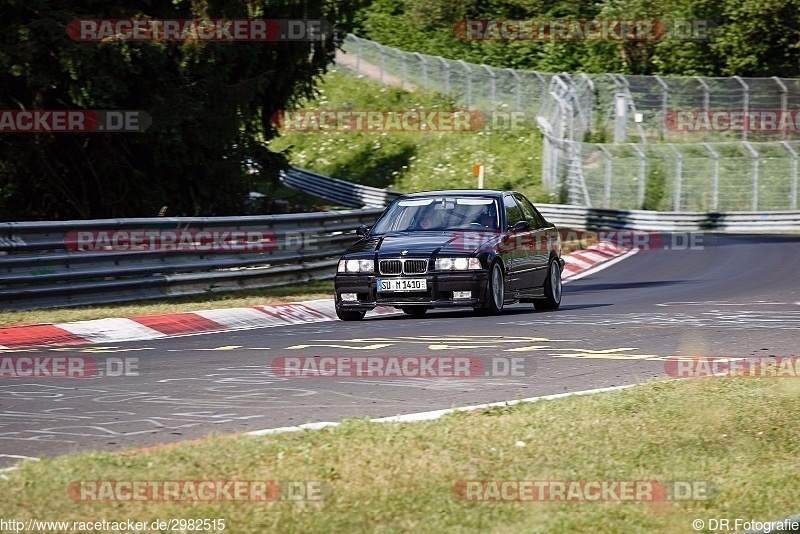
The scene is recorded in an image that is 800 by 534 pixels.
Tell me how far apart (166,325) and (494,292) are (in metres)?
3.85

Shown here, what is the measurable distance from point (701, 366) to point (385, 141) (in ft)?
138

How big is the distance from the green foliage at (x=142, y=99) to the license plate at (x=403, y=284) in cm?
594

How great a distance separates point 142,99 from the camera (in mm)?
19875

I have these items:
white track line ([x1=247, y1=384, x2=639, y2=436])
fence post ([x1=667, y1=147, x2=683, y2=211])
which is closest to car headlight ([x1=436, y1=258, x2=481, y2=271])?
white track line ([x1=247, y1=384, x2=639, y2=436])

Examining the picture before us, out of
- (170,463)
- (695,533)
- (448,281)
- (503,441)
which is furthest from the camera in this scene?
(448,281)

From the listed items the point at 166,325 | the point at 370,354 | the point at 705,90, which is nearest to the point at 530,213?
the point at 166,325

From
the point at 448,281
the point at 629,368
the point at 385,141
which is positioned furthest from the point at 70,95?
the point at 385,141

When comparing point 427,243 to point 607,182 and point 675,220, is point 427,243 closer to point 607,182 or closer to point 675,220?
point 675,220

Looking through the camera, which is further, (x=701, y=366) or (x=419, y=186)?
(x=419, y=186)

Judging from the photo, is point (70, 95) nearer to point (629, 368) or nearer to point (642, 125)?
point (629, 368)

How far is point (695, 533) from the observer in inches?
200

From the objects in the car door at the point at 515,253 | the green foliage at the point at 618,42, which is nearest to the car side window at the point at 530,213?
the car door at the point at 515,253

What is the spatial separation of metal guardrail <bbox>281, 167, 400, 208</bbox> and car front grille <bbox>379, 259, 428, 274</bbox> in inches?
1085

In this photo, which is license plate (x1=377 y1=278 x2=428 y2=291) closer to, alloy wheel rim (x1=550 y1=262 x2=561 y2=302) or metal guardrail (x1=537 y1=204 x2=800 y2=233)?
alloy wheel rim (x1=550 y1=262 x2=561 y2=302)
